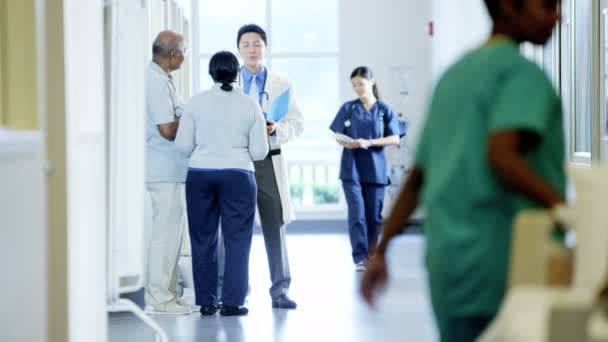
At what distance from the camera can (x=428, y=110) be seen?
Result: 2.18 m

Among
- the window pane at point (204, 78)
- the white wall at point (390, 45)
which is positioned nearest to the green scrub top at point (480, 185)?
the white wall at point (390, 45)

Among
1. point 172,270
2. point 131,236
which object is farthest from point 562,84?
point 131,236

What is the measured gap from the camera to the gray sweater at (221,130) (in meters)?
5.67

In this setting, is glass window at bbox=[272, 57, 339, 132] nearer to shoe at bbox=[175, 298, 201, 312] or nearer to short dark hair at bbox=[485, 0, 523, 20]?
shoe at bbox=[175, 298, 201, 312]

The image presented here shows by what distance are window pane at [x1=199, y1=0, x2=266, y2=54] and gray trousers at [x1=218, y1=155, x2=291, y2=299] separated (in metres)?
5.85

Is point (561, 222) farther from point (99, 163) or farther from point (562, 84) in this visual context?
point (562, 84)

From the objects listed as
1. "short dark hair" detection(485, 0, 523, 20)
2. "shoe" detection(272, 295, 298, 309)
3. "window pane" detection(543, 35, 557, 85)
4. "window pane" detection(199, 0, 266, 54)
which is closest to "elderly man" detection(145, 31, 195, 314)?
"shoe" detection(272, 295, 298, 309)

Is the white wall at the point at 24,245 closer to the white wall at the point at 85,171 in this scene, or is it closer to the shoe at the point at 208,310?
the white wall at the point at 85,171

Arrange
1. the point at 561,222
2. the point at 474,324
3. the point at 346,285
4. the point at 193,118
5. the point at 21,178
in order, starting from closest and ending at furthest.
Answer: the point at 561,222
the point at 474,324
the point at 21,178
the point at 193,118
the point at 346,285

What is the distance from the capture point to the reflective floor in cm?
509

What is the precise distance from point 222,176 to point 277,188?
59 centimetres

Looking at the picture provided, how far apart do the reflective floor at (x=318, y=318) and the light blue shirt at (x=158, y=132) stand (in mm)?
749

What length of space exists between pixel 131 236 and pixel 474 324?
208 cm

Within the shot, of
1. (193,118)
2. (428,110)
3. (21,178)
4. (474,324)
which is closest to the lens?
(474,324)
